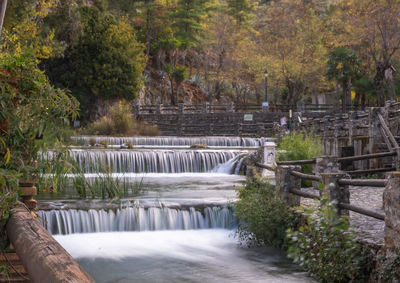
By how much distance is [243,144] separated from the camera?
29.7m

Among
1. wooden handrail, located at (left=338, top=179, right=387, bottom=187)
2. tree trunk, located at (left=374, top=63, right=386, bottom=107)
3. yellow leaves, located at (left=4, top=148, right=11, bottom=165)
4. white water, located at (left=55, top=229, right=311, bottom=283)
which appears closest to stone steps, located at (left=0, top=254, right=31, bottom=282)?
yellow leaves, located at (left=4, top=148, right=11, bottom=165)

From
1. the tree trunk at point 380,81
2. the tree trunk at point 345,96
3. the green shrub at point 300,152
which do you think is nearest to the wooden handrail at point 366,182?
the green shrub at point 300,152

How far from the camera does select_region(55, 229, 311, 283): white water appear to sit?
8003 mm

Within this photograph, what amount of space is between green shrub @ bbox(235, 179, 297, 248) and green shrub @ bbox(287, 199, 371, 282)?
170cm

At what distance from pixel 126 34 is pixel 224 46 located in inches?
714

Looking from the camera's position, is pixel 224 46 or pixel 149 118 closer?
pixel 149 118

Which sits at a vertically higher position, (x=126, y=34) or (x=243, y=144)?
(x=126, y=34)

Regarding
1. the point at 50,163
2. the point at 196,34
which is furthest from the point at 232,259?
the point at 196,34

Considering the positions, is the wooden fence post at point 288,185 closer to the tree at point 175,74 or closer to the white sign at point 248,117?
the white sign at point 248,117

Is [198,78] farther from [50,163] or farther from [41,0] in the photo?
[50,163]

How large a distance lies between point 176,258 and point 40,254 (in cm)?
640

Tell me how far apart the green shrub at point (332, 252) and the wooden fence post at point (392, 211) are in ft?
1.95

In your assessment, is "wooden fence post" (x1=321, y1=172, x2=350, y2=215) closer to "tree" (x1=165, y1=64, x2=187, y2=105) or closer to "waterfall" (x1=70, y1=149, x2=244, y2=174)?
"waterfall" (x1=70, y1=149, x2=244, y2=174)

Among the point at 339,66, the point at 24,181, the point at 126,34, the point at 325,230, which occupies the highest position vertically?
the point at 126,34
